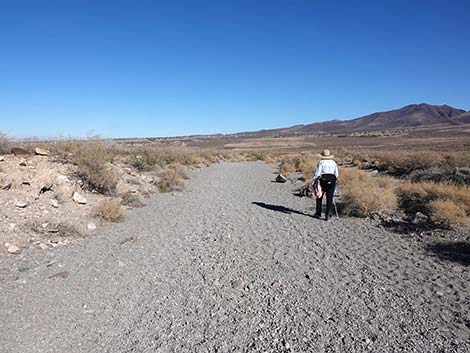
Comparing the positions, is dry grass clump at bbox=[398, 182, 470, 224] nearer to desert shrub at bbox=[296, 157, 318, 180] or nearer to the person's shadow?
the person's shadow

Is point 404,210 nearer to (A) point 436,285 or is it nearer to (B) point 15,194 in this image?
(A) point 436,285

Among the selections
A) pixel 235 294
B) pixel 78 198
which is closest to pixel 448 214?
pixel 235 294

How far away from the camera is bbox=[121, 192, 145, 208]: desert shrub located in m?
11.6

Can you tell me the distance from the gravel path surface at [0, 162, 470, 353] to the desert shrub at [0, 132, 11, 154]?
6451 mm

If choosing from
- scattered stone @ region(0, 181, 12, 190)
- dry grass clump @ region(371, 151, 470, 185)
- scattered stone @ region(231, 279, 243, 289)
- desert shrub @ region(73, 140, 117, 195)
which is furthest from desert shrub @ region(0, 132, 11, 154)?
dry grass clump @ region(371, 151, 470, 185)

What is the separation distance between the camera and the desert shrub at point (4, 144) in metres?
11.8

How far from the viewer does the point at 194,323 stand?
4172 mm

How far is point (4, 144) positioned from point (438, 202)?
568 inches

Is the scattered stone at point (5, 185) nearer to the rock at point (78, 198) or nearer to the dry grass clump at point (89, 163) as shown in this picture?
the rock at point (78, 198)

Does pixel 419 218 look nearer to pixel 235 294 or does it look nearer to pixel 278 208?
pixel 278 208

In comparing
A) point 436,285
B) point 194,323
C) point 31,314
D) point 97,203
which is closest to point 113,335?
point 194,323

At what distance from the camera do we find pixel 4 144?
12.0m

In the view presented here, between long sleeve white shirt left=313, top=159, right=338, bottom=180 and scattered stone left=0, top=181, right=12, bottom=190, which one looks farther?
long sleeve white shirt left=313, top=159, right=338, bottom=180

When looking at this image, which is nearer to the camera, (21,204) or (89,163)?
(21,204)
